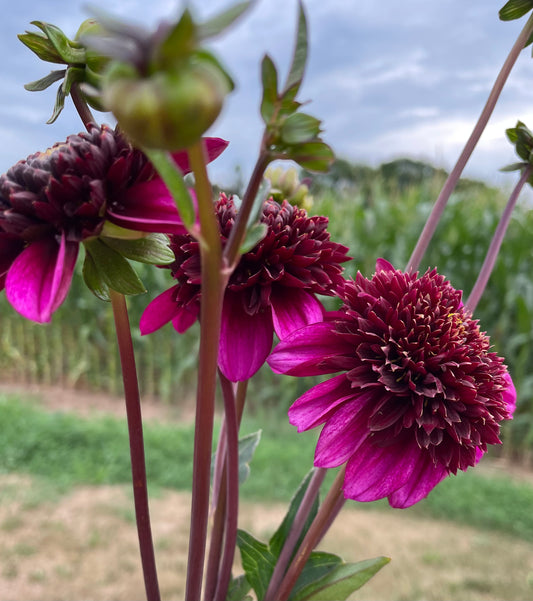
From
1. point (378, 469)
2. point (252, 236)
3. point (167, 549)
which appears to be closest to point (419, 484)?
point (378, 469)

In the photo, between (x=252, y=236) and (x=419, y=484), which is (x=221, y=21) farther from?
(x=419, y=484)

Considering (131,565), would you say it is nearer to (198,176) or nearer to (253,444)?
(253,444)

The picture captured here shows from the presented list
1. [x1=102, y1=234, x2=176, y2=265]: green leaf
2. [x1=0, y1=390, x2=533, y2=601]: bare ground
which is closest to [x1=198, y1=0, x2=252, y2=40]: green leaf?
[x1=102, y1=234, x2=176, y2=265]: green leaf

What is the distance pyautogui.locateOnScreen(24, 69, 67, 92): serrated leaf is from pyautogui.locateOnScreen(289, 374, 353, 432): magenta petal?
161 millimetres

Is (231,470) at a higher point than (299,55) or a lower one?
lower

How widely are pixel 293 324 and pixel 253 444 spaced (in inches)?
5.5

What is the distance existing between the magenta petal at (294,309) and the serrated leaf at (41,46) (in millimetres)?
130

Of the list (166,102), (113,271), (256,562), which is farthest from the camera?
(256,562)

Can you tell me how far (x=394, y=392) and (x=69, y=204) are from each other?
0.13 m

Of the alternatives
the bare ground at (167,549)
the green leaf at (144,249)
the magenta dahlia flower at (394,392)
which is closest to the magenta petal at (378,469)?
the magenta dahlia flower at (394,392)

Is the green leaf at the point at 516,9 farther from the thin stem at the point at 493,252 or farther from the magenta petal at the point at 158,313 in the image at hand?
the magenta petal at the point at 158,313

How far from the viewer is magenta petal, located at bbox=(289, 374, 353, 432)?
23 centimetres

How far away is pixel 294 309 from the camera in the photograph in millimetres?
255

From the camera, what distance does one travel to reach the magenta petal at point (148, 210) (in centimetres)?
18
